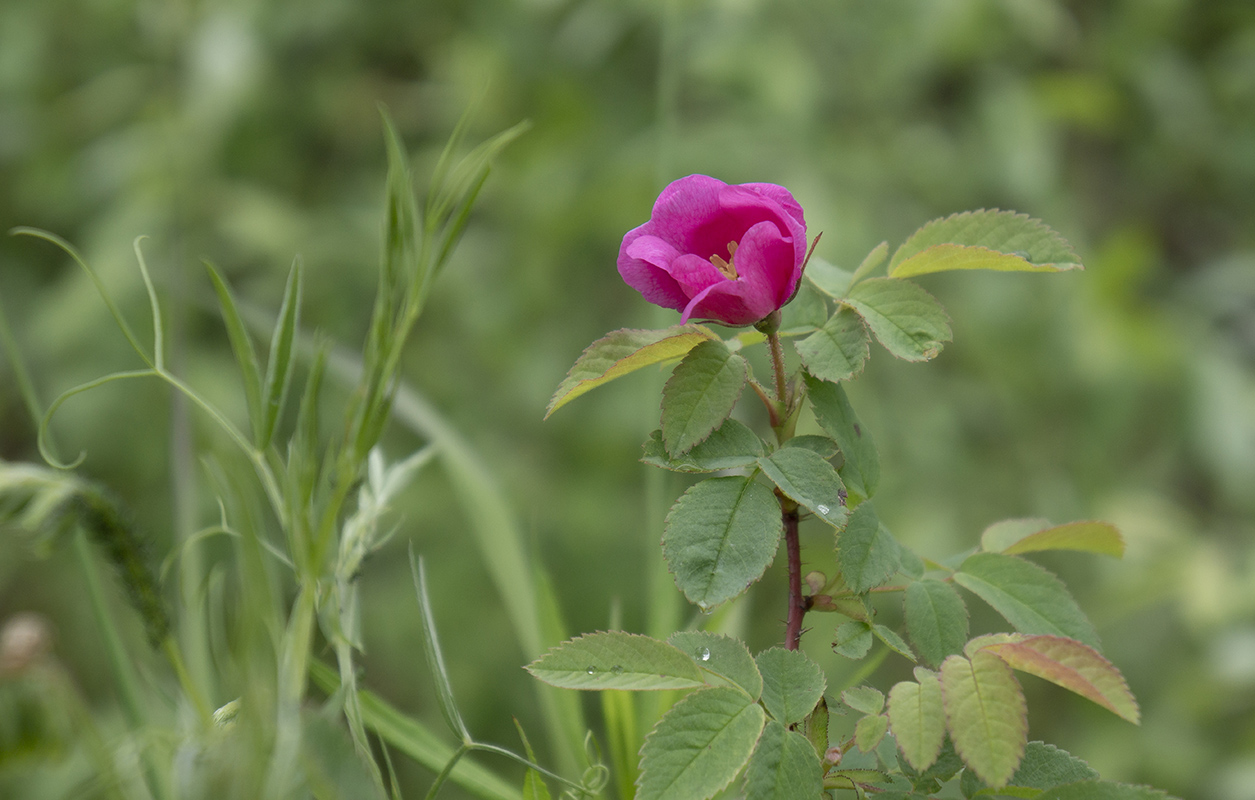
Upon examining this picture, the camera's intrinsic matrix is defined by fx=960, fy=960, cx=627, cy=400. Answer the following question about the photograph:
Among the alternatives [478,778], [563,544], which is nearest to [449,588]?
[563,544]

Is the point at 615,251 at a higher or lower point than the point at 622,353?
lower

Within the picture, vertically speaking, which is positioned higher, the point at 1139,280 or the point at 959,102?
the point at 959,102

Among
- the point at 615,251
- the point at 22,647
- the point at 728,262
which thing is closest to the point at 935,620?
the point at 728,262

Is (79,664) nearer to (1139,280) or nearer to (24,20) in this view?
(24,20)

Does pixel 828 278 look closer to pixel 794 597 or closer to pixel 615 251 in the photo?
pixel 794 597

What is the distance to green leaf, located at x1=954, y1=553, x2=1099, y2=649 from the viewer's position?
0.25 m

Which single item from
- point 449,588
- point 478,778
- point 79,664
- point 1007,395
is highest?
point 478,778

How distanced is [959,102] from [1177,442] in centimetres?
55

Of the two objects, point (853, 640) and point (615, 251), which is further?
point (615, 251)

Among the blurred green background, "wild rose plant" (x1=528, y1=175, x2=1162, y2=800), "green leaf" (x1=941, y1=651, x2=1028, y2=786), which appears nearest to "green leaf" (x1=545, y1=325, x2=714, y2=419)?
"wild rose plant" (x1=528, y1=175, x2=1162, y2=800)

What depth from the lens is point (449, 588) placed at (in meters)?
1.08

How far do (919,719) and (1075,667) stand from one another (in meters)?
0.04

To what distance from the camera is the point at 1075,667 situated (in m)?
0.22

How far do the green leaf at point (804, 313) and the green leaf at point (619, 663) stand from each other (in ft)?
0.31
